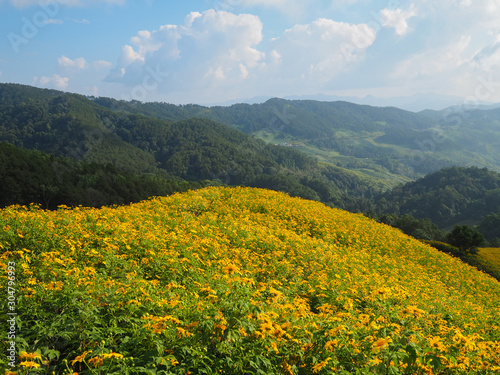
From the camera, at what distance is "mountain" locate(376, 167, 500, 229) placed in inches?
4828

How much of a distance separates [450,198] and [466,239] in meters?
125

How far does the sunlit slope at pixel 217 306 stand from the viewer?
3381mm

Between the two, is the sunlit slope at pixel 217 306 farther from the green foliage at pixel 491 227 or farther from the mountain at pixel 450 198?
the mountain at pixel 450 198

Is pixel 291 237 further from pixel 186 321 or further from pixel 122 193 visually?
pixel 122 193

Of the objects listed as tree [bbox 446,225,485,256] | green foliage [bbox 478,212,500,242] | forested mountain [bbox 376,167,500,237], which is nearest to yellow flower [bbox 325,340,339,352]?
tree [bbox 446,225,485,256]

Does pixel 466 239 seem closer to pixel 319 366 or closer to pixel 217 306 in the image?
pixel 319 366

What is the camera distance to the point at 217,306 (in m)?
4.02

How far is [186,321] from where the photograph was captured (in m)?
3.82

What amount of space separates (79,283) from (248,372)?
2915 millimetres

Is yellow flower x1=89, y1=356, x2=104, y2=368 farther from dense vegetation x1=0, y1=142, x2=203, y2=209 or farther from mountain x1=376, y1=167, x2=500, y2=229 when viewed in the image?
mountain x1=376, y1=167, x2=500, y2=229

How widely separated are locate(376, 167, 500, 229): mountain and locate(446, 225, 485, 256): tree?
108238 millimetres

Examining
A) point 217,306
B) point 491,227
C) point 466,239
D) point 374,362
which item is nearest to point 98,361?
point 217,306

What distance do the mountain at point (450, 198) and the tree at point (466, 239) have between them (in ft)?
355

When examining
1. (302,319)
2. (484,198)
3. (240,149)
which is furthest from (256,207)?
(240,149)
